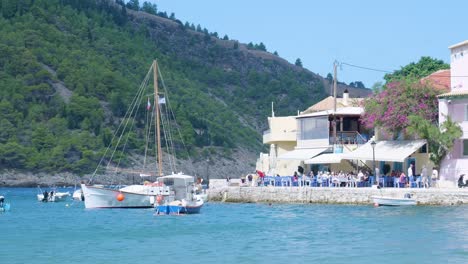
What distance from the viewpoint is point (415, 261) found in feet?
113

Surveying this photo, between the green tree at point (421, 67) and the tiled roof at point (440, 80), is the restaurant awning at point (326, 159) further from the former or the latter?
the green tree at point (421, 67)

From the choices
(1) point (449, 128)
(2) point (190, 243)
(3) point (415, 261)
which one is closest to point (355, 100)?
(1) point (449, 128)

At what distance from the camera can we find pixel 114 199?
2657 inches

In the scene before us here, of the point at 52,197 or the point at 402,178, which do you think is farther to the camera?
A: the point at 52,197

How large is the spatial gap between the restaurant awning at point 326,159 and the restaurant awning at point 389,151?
0.56 meters

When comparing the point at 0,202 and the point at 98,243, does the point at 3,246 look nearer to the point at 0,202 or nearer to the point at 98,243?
the point at 98,243

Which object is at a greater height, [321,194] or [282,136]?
[282,136]

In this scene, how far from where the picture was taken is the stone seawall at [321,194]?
53.7m

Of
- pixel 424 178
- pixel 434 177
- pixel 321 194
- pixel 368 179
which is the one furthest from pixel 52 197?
pixel 434 177

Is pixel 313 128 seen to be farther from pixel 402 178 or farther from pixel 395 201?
pixel 395 201

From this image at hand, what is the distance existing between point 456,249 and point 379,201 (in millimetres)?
18881

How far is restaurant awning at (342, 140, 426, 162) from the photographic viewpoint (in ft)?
195

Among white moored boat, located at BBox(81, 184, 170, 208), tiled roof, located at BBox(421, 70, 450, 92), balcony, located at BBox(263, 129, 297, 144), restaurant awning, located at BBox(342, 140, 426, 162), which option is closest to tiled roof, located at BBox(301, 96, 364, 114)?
balcony, located at BBox(263, 129, 297, 144)

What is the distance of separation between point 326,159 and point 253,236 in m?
21.4
